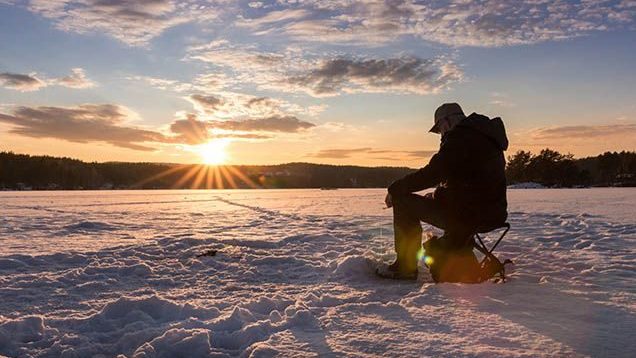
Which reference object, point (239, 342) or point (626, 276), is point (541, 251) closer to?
point (626, 276)

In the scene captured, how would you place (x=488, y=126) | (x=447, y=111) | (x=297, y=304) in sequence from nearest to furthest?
(x=297, y=304) → (x=488, y=126) → (x=447, y=111)

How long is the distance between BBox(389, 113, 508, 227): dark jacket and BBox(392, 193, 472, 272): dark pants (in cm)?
9

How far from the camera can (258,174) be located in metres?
169

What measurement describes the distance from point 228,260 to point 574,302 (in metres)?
4.29

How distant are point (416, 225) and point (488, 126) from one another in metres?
1.44

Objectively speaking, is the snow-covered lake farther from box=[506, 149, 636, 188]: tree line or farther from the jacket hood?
box=[506, 149, 636, 188]: tree line

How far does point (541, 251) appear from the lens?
21.0ft

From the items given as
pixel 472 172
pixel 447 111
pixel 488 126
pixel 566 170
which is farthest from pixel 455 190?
pixel 566 170

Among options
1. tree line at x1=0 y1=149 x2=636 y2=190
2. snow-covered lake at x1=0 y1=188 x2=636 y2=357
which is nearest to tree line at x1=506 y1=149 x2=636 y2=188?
tree line at x1=0 y1=149 x2=636 y2=190

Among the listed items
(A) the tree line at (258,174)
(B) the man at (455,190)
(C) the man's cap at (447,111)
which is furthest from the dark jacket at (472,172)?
(A) the tree line at (258,174)

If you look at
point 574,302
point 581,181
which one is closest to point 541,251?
point 574,302

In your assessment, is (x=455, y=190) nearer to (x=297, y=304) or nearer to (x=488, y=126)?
(x=488, y=126)

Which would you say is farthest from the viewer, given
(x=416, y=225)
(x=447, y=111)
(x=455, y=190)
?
(x=416, y=225)

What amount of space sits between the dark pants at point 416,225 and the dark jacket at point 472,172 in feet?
0.29
